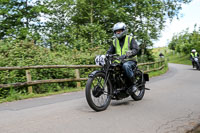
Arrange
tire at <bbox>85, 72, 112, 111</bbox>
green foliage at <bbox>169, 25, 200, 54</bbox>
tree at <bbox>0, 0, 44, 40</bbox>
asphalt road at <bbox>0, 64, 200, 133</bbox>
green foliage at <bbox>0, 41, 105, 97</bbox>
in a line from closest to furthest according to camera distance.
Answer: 1. asphalt road at <bbox>0, 64, 200, 133</bbox>
2. tire at <bbox>85, 72, 112, 111</bbox>
3. green foliage at <bbox>0, 41, 105, 97</bbox>
4. tree at <bbox>0, 0, 44, 40</bbox>
5. green foliage at <bbox>169, 25, 200, 54</bbox>

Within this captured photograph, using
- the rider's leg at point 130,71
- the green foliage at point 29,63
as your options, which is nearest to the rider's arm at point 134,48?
the rider's leg at point 130,71

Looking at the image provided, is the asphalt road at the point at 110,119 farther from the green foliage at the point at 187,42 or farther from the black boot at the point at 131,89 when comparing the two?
the green foliage at the point at 187,42

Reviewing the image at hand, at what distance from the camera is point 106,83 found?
5.06m

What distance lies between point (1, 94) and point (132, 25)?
1860 cm

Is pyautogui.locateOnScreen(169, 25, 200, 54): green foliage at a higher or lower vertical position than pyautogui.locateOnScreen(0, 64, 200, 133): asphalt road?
higher

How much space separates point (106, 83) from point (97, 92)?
0.42 metres

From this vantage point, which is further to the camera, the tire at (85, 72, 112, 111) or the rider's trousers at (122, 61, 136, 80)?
the rider's trousers at (122, 61, 136, 80)

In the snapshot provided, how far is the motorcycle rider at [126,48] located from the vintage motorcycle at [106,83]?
14 centimetres

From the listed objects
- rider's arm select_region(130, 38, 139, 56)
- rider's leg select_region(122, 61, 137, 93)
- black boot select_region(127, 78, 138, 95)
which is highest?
Result: rider's arm select_region(130, 38, 139, 56)

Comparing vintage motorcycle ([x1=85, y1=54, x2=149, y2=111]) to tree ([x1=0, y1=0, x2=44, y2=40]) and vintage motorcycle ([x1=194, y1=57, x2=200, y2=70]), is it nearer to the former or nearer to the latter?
tree ([x1=0, y1=0, x2=44, y2=40])

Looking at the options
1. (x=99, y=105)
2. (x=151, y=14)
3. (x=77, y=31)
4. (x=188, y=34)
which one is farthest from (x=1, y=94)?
(x=188, y=34)

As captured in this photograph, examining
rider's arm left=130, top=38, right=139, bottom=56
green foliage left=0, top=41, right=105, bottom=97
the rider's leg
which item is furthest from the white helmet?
green foliage left=0, top=41, right=105, bottom=97

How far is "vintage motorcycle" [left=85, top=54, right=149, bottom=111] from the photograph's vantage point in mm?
4668

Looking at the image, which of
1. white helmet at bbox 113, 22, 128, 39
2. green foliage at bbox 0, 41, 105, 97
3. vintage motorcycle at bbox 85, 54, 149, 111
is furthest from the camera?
green foliage at bbox 0, 41, 105, 97
